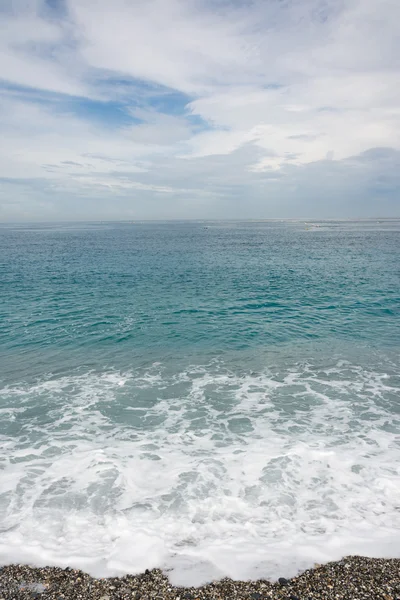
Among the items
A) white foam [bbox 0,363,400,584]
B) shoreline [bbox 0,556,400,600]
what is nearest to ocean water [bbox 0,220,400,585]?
white foam [bbox 0,363,400,584]

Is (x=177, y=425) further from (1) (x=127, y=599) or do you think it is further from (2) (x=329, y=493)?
(1) (x=127, y=599)

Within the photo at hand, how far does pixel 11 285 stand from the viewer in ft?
137

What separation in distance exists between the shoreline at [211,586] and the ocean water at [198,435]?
35cm

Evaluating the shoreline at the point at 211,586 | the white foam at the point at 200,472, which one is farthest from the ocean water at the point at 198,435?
the shoreline at the point at 211,586

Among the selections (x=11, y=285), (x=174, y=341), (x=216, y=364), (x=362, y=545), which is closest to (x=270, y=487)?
(x=362, y=545)

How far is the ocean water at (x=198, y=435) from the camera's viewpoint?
943cm

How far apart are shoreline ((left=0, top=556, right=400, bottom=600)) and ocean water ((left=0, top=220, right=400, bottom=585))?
1.13 ft

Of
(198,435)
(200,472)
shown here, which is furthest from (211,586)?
(198,435)

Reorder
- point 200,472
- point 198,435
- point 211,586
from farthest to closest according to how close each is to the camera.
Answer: point 198,435, point 200,472, point 211,586

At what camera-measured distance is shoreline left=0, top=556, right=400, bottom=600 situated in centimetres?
765

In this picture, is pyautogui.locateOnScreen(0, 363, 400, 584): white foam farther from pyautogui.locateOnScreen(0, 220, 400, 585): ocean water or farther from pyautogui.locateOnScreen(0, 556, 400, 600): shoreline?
pyautogui.locateOnScreen(0, 556, 400, 600): shoreline

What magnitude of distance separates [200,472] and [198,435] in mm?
2424

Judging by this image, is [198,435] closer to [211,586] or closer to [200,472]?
[200,472]

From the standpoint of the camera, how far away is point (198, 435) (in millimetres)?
14859
